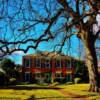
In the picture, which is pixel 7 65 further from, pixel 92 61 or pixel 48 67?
pixel 92 61

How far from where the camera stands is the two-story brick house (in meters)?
83.4

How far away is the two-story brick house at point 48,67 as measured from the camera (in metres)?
83.4

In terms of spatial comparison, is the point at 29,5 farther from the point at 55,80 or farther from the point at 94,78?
the point at 55,80

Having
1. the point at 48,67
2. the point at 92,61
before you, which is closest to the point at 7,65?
the point at 48,67

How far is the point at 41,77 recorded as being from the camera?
8419cm

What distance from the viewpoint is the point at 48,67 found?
86062 mm

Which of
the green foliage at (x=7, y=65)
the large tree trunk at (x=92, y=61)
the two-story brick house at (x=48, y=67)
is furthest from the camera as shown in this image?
the two-story brick house at (x=48, y=67)

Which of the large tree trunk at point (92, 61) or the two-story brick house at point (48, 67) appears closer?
the large tree trunk at point (92, 61)

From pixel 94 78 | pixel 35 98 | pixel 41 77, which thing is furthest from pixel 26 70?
pixel 35 98

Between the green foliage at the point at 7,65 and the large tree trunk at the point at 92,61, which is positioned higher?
the green foliage at the point at 7,65

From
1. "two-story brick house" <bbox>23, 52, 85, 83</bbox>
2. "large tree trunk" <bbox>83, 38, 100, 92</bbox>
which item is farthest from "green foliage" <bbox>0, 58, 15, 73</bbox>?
"large tree trunk" <bbox>83, 38, 100, 92</bbox>

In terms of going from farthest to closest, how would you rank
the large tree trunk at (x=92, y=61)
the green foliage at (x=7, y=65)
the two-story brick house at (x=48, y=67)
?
the two-story brick house at (x=48, y=67) < the green foliage at (x=7, y=65) < the large tree trunk at (x=92, y=61)

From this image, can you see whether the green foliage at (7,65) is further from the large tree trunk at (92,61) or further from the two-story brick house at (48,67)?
the large tree trunk at (92,61)

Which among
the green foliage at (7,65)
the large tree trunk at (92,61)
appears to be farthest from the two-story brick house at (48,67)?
the large tree trunk at (92,61)
